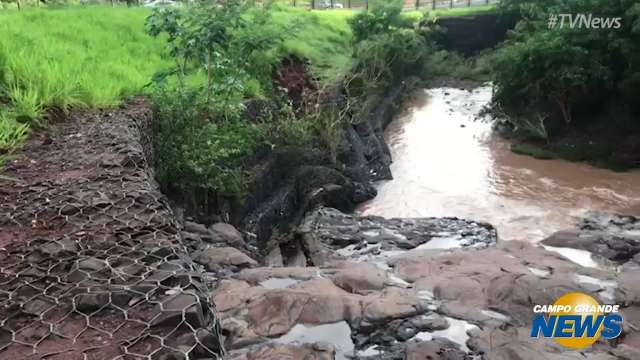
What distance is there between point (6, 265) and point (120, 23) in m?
8.06

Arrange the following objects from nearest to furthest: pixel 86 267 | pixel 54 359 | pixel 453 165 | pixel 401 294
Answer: pixel 54 359 → pixel 86 267 → pixel 401 294 → pixel 453 165

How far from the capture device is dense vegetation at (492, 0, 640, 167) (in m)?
11.9

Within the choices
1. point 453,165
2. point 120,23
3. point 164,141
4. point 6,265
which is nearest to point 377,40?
point 453,165

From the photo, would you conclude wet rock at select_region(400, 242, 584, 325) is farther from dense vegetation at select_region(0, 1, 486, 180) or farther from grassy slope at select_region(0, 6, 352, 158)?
grassy slope at select_region(0, 6, 352, 158)

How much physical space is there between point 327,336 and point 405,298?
2.93ft

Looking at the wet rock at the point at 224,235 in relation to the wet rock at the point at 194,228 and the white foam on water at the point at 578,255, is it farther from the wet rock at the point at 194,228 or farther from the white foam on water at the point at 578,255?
the white foam on water at the point at 578,255

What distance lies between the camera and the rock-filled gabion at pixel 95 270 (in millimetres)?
1942

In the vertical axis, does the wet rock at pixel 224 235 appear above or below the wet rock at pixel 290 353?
below

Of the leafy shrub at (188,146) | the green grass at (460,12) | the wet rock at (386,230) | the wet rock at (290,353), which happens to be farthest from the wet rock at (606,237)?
the green grass at (460,12)

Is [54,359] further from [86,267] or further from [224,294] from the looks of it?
[224,294]

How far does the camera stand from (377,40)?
16609mm

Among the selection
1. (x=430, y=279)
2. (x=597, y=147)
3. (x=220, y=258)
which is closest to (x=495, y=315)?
(x=430, y=279)

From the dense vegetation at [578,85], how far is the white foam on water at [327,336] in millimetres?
9967

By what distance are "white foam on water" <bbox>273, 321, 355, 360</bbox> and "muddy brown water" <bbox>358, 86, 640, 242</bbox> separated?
17.4 feet
